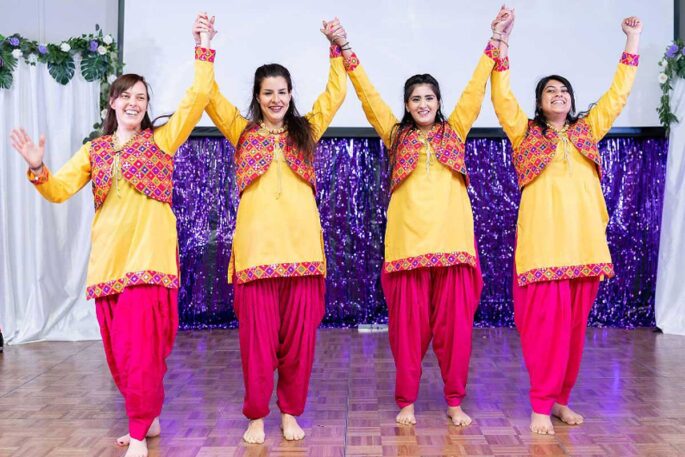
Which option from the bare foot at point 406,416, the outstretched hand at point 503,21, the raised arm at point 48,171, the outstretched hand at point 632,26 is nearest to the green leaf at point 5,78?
the raised arm at point 48,171

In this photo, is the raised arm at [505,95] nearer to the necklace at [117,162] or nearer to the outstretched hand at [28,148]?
the necklace at [117,162]

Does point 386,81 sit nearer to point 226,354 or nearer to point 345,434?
point 226,354

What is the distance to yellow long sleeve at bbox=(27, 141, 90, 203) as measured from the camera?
273 centimetres

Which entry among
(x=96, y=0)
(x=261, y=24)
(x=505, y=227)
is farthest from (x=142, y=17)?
(x=505, y=227)

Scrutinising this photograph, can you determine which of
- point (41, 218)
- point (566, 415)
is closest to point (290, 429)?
point (566, 415)

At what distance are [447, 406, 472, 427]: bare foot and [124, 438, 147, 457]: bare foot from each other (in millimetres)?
1238

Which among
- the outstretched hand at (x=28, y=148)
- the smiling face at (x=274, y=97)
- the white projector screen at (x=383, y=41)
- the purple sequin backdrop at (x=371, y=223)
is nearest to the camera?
the outstretched hand at (x=28, y=148)

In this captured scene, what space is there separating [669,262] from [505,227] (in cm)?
116

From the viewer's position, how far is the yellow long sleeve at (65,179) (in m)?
2.73

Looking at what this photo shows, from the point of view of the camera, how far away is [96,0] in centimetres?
541

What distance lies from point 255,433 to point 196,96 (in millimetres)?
1308

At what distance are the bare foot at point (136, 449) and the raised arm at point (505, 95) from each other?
1905mm

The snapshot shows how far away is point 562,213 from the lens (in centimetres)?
306

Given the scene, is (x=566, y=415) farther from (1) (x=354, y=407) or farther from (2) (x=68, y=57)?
(2) (x=68, y=57)
